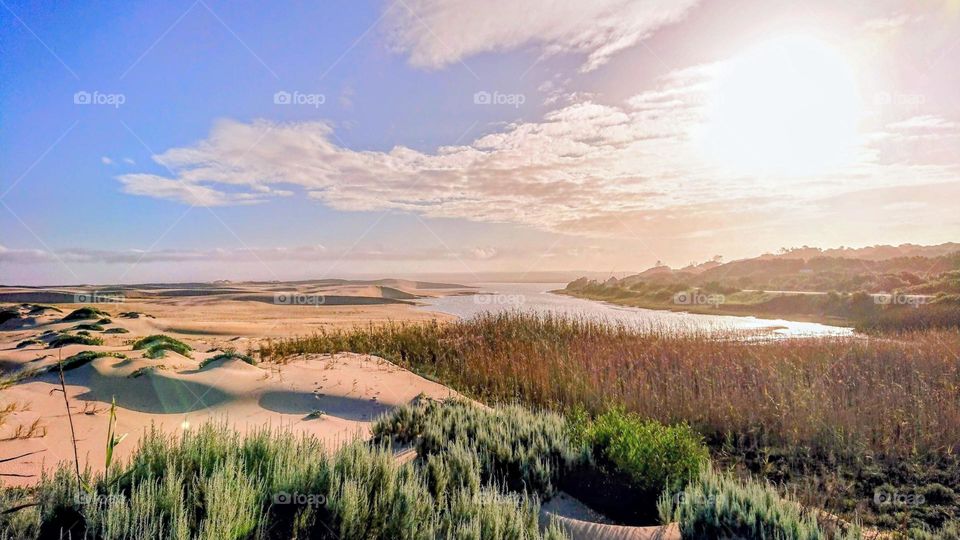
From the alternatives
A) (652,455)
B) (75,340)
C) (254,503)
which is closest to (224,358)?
(75,340)

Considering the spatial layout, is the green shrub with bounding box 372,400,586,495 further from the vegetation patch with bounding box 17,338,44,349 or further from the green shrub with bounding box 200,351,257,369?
the vegetation patch with bounding box 17,338,44,349

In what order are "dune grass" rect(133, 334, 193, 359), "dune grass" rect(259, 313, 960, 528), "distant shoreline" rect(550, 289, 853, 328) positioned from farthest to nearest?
1. "distant shoreline" rect(550, 289, 853, 328)
2. "dune grass" rect(133, 334, 193, 359)
3. "dune grass" rect(259, 313, 960, 528)

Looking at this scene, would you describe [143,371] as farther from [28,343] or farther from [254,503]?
[254,503]

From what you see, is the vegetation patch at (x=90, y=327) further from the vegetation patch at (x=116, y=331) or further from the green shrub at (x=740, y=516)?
the green shrub at (x=740, y=516)

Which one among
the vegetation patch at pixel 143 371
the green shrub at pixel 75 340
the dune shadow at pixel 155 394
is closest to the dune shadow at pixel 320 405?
the dune shadow at pixel 155 394

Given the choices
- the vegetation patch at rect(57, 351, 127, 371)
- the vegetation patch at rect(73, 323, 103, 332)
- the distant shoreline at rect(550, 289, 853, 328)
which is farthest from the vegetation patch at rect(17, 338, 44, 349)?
the distant shoreline at rect(550, 289, 853, 328)

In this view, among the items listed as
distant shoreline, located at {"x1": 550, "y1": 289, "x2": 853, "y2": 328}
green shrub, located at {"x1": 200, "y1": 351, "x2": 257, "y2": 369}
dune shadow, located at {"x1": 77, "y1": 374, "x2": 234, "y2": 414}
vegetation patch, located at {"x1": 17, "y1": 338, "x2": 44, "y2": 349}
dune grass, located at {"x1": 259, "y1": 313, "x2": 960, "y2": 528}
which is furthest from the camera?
distant shoreline, located at {"x1": 550, "y1": 289, "x2": 853, "y2": 328}

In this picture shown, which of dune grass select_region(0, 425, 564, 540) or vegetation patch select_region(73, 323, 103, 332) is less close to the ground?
vegetation patch select_region(73, 323, 103, 332)
